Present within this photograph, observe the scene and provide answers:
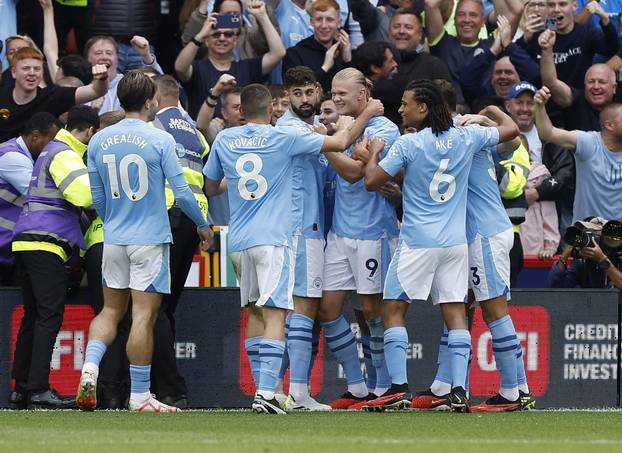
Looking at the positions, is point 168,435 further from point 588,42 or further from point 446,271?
point 588,42

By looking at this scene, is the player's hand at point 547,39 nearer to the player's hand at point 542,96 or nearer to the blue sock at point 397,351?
the player's hand at point 542,96

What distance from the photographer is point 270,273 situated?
10.7m

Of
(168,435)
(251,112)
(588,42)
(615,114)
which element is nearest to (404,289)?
(251,112)

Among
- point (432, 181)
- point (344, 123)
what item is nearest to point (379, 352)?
point (432, 181)

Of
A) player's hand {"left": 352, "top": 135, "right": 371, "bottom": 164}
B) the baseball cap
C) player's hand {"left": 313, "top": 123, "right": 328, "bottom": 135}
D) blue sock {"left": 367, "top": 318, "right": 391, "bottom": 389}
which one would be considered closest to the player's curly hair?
player's hand {"left": 352, "top": 135, "right": 371, "bottom": 164}

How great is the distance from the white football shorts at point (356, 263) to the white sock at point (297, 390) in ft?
2.67

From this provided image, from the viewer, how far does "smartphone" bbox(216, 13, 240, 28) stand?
49.1 ft

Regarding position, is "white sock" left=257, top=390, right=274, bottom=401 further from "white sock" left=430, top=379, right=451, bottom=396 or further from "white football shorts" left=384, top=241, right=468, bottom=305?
"white sock" left=430, top=379, right=451, bottom=396

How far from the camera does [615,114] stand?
13.4 metres

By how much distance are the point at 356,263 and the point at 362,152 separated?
92 cm

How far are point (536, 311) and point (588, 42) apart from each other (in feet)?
14.9

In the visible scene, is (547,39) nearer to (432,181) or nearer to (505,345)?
(432,181)

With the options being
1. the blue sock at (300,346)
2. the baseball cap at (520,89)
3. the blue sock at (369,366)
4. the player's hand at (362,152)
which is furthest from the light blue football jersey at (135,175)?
the baseball cap at (520,89)

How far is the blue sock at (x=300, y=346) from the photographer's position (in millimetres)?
11548
